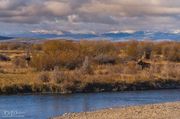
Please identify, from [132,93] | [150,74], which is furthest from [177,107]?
[150,74]

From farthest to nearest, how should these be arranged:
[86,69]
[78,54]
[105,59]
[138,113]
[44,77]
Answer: [105,59] < [78,54] < [86,69] < [44,77] < [138,113]

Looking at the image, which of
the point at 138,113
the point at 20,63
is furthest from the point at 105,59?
the point at 138,113

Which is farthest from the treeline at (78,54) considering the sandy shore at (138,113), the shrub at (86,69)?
the sandy shore at (138,113)

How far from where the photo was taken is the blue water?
109 ft

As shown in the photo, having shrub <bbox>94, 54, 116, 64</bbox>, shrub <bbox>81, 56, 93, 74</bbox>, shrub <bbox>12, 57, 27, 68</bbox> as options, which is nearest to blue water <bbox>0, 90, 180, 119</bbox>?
shrub <bbox>81, 56, 93, 74</bbox>

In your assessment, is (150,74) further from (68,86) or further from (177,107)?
(177,107)

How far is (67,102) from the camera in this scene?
39.3 m

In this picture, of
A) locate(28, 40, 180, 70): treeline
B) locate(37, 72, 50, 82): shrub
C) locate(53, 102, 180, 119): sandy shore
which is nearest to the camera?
locate(53, 102, 180, 119): sandy shore

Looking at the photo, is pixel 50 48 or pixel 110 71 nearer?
pixel 110 71

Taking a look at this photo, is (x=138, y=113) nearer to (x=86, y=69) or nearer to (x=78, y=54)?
(x=86, y=69)

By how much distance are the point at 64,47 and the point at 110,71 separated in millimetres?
20398

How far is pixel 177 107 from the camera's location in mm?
32281

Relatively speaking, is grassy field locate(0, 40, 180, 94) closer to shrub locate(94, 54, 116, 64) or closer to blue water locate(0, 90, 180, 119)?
shrub locate(94, 54, 116, 64)

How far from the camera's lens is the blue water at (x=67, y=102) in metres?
33.2
